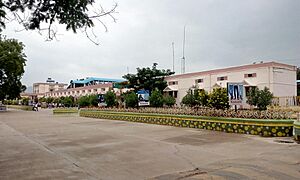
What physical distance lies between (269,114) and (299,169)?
231 inches

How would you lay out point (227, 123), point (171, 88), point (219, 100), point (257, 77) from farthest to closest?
1. point (171, 88)
2. point (257, 77)
3. point (219, 100)
4. point (227, 123)

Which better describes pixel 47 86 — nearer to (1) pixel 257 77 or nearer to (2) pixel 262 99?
(1) pixel 257 77

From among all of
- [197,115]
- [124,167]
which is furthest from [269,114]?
[124,167]

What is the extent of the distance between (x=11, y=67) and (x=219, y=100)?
30612mm

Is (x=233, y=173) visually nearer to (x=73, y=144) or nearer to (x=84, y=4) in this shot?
(x=84, y=4)

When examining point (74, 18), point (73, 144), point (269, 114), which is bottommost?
point (73, 144)

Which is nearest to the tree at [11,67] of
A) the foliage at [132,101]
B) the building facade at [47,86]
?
the foliage at [132,101]

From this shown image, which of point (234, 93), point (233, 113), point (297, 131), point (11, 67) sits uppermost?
point (11, 67)

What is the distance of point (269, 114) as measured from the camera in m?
11.0

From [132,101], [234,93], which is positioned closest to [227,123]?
[234,93]

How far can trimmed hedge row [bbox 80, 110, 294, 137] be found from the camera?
403 inches

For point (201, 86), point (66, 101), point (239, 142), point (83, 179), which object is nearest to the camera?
point (83, 179)

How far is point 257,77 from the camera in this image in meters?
25.1

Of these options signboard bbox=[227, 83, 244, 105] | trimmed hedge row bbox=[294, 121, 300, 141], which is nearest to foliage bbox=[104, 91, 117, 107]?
signboard bbox=[227, 83, 244, 105]
